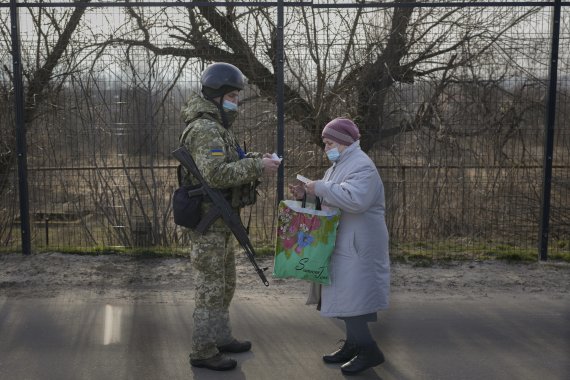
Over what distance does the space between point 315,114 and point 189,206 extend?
11.0 feet

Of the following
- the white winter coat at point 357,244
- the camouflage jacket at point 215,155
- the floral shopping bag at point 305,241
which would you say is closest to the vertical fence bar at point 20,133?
the camouflage jacket at point 215,155

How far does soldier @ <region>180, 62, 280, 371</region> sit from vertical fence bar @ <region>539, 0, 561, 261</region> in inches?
146

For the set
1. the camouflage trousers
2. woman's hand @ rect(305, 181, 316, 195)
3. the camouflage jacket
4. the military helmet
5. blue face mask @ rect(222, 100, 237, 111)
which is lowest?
the camouflage trousers

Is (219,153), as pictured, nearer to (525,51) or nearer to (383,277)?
(383,277)

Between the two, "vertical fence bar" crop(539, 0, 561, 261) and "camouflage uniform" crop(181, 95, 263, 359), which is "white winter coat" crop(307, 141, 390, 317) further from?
"vertical fence bar" crop(539, 0, 561, 261)

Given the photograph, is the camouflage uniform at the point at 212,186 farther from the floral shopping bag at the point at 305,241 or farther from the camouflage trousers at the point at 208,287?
the floral shopping bag at the point at 305,241

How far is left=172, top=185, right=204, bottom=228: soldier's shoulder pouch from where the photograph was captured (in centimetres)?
424

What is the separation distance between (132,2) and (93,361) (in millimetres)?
3643

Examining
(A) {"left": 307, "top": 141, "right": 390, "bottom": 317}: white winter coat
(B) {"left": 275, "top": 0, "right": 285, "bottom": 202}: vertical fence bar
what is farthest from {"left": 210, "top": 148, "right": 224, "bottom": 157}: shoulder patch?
(B) {"left": 275, "top": 0, "right": 285, "bottom": 202}: vertical fence bar

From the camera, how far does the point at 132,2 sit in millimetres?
6672

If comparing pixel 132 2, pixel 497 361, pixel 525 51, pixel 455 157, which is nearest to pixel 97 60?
pixel 132 2

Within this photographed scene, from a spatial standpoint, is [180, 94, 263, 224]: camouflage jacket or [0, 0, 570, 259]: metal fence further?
[0, 0, 570, 259]: metal fence

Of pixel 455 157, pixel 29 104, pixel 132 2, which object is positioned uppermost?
pixel 132 2

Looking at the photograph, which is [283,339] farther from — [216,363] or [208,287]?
[208,287]
